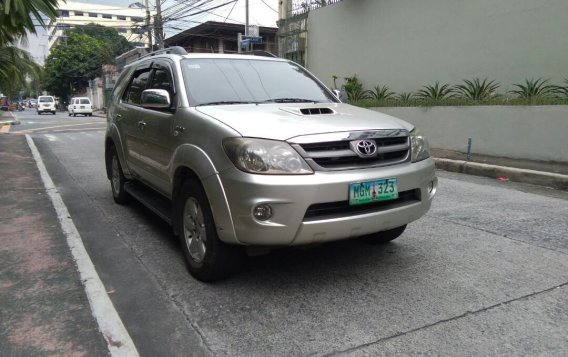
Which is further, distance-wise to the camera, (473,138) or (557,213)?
(473,138)

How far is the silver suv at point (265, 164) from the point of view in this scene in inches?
121

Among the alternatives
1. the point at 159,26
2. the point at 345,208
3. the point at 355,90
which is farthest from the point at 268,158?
the point at 159,26

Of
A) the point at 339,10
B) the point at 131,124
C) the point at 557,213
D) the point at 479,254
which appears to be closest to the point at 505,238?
the point at 479,254

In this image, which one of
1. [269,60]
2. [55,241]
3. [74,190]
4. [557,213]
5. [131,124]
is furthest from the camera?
[74,190]

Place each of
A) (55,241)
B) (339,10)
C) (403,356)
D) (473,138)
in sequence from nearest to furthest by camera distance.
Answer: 1. (403,356)
2. (55,241)
3. (473,138)
4. (339,10)

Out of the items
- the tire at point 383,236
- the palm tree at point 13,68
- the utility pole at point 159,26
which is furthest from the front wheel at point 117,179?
the utility pole at point 159,26

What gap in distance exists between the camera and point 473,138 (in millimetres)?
10227

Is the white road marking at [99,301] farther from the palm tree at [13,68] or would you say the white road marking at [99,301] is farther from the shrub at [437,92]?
the shrub at [437,92]

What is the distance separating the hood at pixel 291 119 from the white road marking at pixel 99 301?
1.46 metres

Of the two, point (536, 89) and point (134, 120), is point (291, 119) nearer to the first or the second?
point (134, 120)

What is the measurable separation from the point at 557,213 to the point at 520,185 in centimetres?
208

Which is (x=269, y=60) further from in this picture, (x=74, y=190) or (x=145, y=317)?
(x=74, y=190)

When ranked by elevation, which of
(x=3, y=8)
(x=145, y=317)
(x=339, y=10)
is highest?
(x=339, y=10)

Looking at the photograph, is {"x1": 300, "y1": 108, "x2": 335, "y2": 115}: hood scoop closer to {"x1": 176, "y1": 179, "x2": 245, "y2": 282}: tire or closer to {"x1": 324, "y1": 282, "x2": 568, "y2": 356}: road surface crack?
{"x1": 176, "y1": 179, "x2": 245, "y2": 282}: tire
